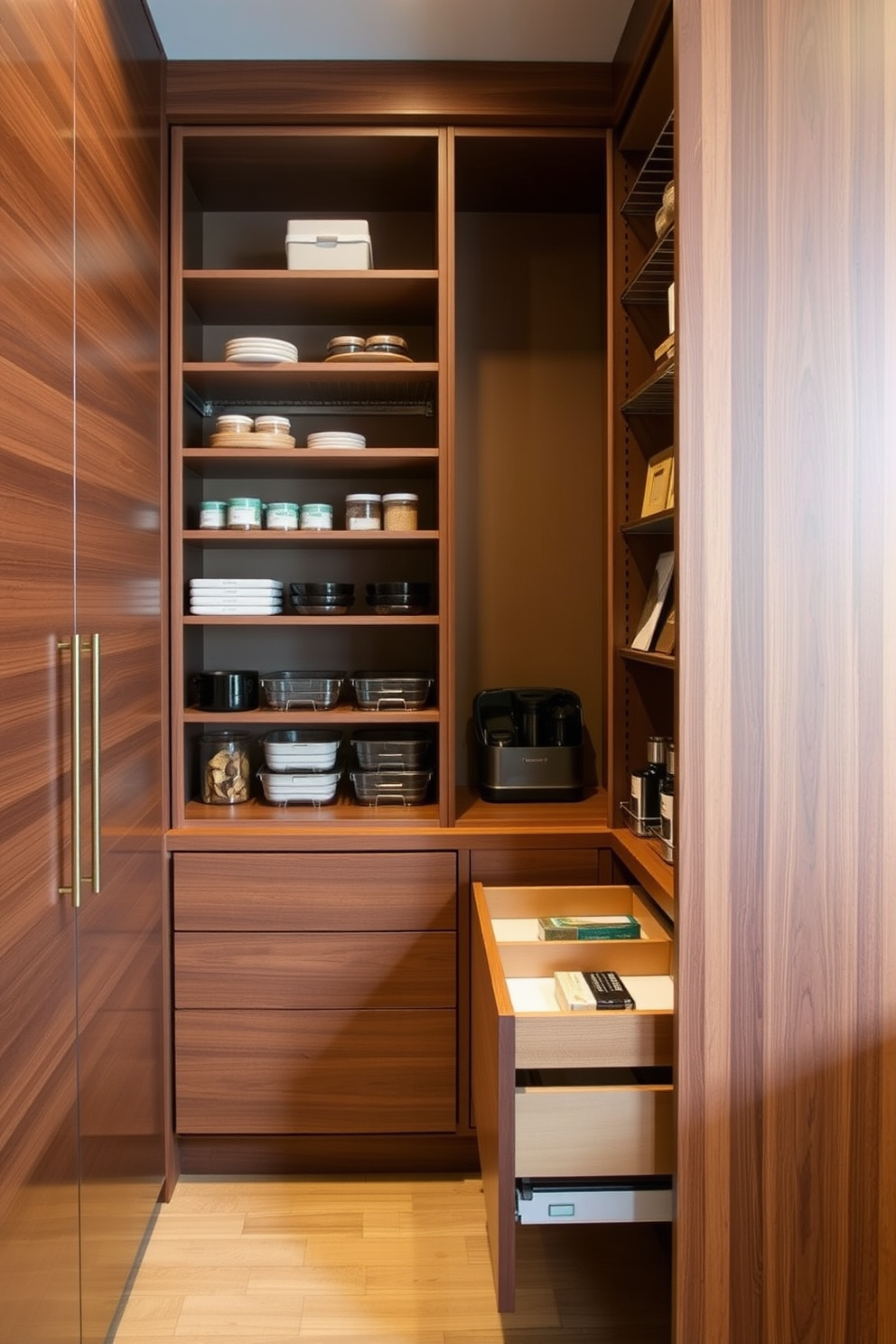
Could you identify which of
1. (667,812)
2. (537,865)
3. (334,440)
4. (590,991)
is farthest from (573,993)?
(334,440)

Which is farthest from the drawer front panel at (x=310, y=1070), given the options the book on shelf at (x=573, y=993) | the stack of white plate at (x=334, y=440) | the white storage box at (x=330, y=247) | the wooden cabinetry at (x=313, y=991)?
the white storage box at (x=330, y=247)

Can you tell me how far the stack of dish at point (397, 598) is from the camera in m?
2.21

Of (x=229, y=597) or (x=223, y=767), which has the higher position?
(x=229, y=597)

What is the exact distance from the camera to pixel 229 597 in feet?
7.11

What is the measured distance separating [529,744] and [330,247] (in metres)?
1.23

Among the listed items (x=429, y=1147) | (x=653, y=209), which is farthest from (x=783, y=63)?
(x=429, y=1147)

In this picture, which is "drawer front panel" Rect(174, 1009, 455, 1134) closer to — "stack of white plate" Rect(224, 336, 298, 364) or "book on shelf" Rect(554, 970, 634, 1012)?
"book on shelf" Rect(554, 970, 634, 1012)

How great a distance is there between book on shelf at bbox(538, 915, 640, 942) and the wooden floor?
26.7 inches

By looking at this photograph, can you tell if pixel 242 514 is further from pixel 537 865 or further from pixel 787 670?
pixel 787 670

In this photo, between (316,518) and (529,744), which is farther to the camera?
(529,744)

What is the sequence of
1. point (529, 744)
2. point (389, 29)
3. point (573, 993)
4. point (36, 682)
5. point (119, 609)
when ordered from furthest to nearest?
point (529, 744)
point (389, 29)
point (119, 609)
point (573, 993)
point (36, 682)

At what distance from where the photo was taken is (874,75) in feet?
4.79

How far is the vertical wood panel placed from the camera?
57.0 inches

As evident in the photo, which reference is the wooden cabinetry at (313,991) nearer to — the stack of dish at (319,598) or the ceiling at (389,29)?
the stack of dish at (319,598)
